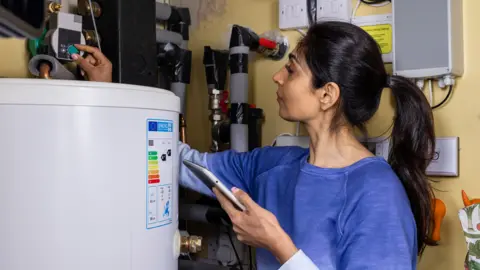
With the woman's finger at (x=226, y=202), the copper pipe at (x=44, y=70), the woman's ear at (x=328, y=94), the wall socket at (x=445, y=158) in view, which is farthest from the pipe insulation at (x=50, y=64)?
the wall socket at (x=445, y=158)

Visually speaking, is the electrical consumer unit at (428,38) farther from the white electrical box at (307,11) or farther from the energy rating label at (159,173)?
the energy rating label at (159,173)

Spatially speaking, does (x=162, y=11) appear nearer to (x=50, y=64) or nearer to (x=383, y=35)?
(x=50, y=64)

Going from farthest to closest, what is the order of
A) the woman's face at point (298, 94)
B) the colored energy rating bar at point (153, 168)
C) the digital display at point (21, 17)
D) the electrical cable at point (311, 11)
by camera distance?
the electrical cable at point (311, 11) < the woman's face at point (298, 94) < the colored energy rating bar at point (153, 168) < the digital display at point (21, 17)

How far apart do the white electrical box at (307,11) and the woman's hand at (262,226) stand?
63 centimetres

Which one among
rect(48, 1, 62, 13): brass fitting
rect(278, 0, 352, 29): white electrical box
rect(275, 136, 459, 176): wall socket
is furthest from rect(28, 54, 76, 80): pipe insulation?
rect(275, 136, 459, 176): wall socket

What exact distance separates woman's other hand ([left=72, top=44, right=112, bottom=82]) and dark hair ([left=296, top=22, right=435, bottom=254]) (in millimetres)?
427

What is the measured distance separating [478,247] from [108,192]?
0.77 meters

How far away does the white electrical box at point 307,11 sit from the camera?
137cm

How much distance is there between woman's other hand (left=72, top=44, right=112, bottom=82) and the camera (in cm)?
114

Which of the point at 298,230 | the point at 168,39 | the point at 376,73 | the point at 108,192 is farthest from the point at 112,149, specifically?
the point at 168,39

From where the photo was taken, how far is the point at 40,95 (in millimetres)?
757

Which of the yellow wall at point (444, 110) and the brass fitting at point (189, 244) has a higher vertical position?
the yellow wall at point (444, 110)

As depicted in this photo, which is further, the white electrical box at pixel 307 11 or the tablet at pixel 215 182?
the white electrical box at pixel 307 11

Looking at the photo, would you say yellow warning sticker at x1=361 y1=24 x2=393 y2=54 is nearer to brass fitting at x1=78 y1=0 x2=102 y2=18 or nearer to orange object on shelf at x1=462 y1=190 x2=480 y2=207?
orange object on shelf at x1=462 y1=190 x2=480 y2=207
